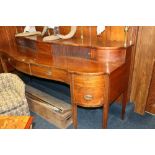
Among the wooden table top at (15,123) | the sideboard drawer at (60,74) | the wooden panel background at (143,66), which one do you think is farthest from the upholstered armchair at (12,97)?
the wooden panel background at (143,66)

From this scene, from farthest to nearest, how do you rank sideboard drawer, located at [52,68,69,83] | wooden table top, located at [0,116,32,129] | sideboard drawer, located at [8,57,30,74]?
sideboard drawer, located at [8,57,30,74] → sideboard drawer, located at [52,68,69,83] → wooden table top, located at [0,116,32,129]

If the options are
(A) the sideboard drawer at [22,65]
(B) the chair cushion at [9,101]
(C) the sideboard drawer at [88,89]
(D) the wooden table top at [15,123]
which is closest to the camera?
(D) the wooden table top at [15,123]

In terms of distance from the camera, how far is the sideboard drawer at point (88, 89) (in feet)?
4.97

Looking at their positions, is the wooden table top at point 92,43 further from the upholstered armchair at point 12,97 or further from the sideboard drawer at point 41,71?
the upholstered armchair at point 12,97

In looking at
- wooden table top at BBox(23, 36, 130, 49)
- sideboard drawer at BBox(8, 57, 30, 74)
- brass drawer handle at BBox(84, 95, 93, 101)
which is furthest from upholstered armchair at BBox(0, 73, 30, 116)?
brass drawer handle at BBox(84, 95, 93, 101)

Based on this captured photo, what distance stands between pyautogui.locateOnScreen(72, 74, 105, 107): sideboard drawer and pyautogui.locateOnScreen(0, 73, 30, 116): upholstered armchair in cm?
67

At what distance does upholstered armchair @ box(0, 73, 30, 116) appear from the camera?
72.3 inches

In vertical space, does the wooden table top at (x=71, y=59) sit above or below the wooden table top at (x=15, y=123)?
above

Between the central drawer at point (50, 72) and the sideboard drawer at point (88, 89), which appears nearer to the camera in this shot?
the sideboard drawer at point (88, 89)

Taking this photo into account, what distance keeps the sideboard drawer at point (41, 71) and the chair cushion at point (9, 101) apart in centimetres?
35

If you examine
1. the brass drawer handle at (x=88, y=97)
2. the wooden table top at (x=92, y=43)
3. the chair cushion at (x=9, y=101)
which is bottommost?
the chair cushion at (x=9, y=101)

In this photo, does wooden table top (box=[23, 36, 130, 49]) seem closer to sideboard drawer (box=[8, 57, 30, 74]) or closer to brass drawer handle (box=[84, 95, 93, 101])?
sideboard drawer (box=[8, 57, 30, 74])

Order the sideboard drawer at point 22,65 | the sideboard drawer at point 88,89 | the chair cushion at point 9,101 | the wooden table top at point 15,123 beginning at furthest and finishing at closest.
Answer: the sideboard drawer at point 22,65 → the chair cushion at point 9,101 → the sideboard drawer at point 88,89 → the wooden table top at point 15,123
